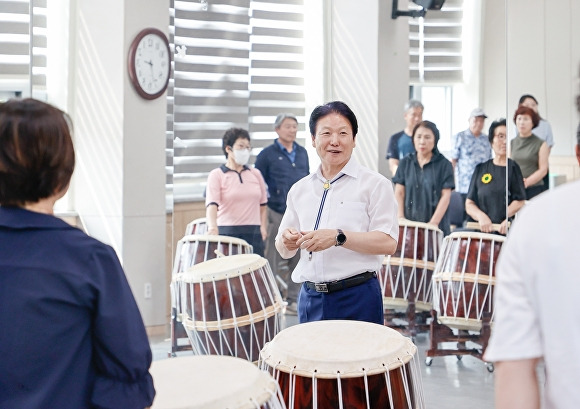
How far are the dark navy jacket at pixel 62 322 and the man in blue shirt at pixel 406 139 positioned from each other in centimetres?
502

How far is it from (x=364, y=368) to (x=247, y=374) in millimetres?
442

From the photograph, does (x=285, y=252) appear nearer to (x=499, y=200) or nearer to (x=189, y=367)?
(x=189, y=367)

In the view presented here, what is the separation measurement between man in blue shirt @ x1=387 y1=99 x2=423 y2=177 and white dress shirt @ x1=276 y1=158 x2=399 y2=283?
3.31 metres

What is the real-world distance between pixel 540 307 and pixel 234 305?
359 cm

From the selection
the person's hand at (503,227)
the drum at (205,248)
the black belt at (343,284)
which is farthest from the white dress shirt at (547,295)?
the drum at (205,248)

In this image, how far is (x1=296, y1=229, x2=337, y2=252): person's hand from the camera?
2.96 m

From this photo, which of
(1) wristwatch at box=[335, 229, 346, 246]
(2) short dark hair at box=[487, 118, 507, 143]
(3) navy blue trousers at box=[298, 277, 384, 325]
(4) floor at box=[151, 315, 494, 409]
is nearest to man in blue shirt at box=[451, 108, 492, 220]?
(2) short dark hair at box=[487, 118, 507, 143]

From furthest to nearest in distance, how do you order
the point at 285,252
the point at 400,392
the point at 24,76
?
1. the point at 24,76
2. the point at 285,252
3. the point at 400,392

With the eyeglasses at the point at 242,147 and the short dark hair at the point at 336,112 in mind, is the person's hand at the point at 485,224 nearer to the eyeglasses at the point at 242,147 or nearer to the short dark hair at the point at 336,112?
the eyeglasses at the point at 242,147

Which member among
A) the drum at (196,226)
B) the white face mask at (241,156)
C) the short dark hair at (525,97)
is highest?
the short dark hair at (525,97)

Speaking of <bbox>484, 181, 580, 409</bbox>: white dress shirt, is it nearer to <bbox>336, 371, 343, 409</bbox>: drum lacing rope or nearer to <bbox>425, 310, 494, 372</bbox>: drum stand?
<bbox>336, 371, 343, 409</bbox>: drum lacing rope

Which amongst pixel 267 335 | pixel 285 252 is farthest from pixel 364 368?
pixel 267 335

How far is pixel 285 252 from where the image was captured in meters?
3.21

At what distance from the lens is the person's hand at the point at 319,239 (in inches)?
116
